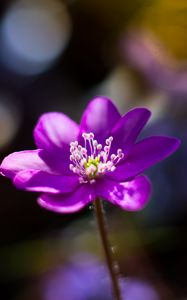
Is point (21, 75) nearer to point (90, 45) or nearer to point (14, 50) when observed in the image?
point (14, 50)

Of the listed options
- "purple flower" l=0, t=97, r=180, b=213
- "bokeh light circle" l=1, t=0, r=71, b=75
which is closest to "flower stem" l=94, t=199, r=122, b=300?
"purple flower" l=0, t=97, r=180, b=213

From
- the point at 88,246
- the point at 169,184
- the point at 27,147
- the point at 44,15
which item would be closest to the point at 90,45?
the point at 44,15

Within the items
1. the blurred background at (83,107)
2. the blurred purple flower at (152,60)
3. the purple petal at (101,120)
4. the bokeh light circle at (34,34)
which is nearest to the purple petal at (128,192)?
the purple petal at (101,120)

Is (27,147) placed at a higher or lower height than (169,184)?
higher

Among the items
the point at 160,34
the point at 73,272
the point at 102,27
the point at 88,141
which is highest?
the point at 102,27

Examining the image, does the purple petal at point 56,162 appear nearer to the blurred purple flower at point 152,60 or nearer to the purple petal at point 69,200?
the purple petal at point 69,200

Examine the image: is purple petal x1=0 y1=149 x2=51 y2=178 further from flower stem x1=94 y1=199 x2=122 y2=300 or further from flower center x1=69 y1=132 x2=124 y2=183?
flower stem x1=94 y1=199 x2=122 y2=300
